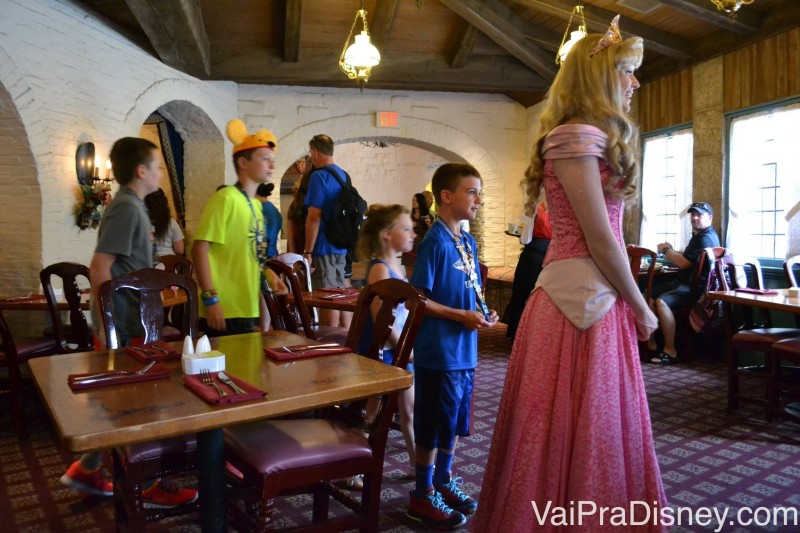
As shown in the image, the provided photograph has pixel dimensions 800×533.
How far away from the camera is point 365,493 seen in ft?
6.18

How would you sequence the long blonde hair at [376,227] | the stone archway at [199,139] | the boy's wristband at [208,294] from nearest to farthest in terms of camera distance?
the boy's wristband at [208,294]
the long blonde hair at [376,227]
the stone archway at [199,139]

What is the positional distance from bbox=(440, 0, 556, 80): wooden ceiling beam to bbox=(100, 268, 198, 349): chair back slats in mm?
4663

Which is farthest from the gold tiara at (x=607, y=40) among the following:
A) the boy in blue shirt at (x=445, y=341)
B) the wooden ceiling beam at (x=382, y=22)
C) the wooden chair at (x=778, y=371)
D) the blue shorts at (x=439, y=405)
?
the wooden ceiling beam at (x=382, y=22)

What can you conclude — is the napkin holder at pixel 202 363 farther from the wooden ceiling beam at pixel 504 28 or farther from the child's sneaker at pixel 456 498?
the wooden ceiling beam at pixel 504 28

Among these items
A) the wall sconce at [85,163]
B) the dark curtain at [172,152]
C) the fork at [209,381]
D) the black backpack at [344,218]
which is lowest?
the fork at [209,381]

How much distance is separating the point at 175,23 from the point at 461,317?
4457mm

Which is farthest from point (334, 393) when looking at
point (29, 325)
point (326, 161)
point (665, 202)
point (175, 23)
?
point (665, 202)

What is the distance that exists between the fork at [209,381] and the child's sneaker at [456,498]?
1.20 meters

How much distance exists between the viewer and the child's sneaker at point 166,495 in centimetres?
247

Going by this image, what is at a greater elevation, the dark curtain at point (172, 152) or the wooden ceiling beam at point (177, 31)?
the wooden ceiling beam at point (177, 31)

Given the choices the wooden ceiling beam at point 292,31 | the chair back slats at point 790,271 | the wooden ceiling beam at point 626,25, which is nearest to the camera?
the chair back slats at point 790,271

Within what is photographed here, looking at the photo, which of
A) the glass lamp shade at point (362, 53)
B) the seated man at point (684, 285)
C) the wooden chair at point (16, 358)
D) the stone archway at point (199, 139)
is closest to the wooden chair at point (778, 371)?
the seated man at point (684, 285)

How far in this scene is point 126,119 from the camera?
5.56 meters

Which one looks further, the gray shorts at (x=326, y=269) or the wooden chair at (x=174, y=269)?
the gray shorts at (x=326, y=269)
